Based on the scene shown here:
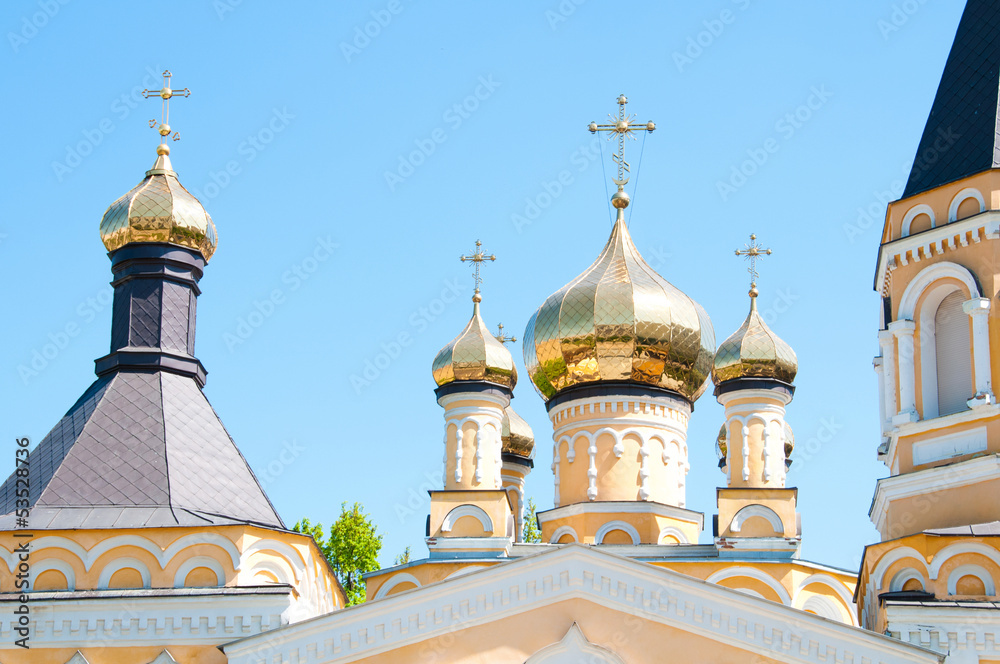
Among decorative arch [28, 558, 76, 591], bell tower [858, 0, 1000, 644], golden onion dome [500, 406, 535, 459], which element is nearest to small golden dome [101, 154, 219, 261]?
decorative arch [28, 558, 76, 591]

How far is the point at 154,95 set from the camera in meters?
16.9

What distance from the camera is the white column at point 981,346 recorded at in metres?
13.5

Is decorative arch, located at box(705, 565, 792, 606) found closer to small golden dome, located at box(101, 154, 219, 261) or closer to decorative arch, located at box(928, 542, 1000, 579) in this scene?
decorative arch, located at box(928, 542, 1000, 579)

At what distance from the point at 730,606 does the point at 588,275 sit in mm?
8397

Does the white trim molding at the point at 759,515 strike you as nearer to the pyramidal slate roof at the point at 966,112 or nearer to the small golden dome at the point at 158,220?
the pyramidal slate roof at the point at 966,112

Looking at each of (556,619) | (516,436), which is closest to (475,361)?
(516,436)

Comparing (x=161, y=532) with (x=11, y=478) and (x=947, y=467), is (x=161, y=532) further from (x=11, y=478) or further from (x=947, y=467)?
Result: (x=947, y=467)

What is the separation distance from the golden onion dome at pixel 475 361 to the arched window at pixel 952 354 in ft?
22.1

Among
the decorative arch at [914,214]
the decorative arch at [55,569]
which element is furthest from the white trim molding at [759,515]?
the decorative arch at [55,569]

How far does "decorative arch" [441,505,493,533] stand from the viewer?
60.5 feet

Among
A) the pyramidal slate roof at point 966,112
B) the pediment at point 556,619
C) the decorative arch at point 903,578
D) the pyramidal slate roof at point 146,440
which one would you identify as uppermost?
the pyramidal slate roof at point 966,112

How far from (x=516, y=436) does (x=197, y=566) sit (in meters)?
9.79

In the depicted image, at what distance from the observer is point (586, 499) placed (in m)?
18.8

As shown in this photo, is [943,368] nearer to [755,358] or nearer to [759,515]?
[759,515]
